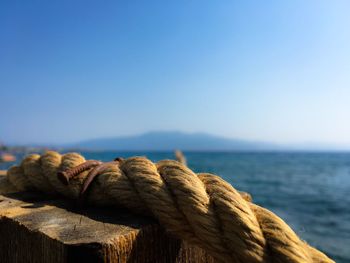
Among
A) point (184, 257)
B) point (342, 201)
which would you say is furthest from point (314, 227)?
point (184, 257)

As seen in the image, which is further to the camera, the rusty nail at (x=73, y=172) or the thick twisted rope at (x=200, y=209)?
the rusty nail at (x=73, y=172)

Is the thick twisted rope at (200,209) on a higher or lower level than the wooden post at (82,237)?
higher

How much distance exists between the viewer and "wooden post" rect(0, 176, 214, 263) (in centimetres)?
90

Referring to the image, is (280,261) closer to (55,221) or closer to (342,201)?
(55,221)

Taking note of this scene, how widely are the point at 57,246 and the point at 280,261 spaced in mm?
699

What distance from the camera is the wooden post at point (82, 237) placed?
2.95 ft

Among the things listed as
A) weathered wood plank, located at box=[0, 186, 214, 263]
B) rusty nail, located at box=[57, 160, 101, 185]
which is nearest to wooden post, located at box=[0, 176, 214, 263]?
weathered wood plank, located at box=[0, 186, 214, 263]

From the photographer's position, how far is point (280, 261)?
2.83 ft

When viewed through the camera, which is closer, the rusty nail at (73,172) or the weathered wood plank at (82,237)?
the weathered wood plank at (82,237)

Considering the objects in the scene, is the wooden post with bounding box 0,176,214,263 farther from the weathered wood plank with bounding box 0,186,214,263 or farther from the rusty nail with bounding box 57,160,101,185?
the rusty nail with bounding box 57,160,101,185

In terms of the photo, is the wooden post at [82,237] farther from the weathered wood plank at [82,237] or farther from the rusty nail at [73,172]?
the rusty nail at [73,172]

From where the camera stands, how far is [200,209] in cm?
102

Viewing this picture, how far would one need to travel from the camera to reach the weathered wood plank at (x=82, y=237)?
898mm

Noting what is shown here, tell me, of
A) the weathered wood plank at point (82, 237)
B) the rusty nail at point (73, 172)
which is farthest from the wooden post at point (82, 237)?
the rusty nail at point (73, 172)
